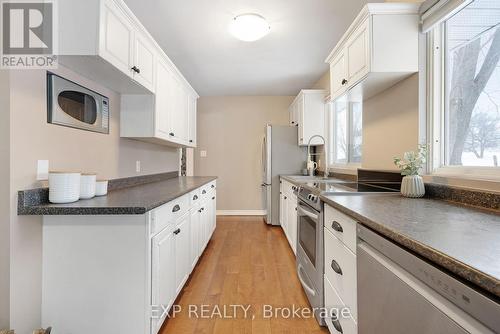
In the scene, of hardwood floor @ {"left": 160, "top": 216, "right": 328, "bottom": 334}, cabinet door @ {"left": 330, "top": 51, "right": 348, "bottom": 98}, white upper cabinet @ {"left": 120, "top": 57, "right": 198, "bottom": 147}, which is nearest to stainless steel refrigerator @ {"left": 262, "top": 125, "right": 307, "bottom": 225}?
hardwood floor @ {"left": 160, "top": 216, "right": 328, "bottom": 334}

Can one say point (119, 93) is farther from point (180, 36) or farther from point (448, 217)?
point (448, 217)

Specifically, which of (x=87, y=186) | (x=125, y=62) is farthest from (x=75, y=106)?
(x=87, y=186)

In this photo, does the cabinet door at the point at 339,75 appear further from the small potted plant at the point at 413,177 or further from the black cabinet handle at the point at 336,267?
the black cabinet handle at the point at 336,267

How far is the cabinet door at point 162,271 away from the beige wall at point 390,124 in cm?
186

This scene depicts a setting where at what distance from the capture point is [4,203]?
1.20 m

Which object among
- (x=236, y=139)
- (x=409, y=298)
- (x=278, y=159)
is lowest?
(x=409, y=298)

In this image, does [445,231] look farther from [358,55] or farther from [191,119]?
Result: [191,119]

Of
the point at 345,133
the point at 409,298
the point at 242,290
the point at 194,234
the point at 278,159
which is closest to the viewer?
the point at 409,298

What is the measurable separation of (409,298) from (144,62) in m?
2.24

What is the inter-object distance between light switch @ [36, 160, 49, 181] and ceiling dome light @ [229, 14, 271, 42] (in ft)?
6.57

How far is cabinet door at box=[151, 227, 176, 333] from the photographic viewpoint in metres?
1.42

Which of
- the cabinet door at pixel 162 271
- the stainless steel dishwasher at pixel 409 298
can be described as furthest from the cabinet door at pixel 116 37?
the stainless steel dishwasher at pixel 409 298

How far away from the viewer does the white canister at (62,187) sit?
134cm

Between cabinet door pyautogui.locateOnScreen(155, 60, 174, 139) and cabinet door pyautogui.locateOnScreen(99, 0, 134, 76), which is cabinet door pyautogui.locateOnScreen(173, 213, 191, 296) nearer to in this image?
cabinet door pyautogui.locateOnScreen(155, 60, 174, 139)
